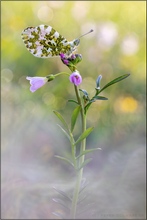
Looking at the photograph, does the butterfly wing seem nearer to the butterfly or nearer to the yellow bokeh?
the butterfly

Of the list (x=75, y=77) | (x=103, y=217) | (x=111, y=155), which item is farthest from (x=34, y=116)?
(x=75, y=77)

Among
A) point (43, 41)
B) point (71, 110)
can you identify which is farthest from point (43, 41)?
point (71, 110)

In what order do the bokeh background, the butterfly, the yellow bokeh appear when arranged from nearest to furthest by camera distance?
the butterfly → the bokeh background → the yellow bokeh

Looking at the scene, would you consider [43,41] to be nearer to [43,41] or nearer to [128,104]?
[43,41]

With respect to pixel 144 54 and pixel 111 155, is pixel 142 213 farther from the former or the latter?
pixel 144 54

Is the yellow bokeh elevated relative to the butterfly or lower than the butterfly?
elevated

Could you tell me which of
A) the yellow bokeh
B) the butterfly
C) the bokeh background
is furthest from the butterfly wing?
the yellow bokeh

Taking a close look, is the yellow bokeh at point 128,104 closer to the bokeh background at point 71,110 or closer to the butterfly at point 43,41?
the bokeh background at point 71,110
